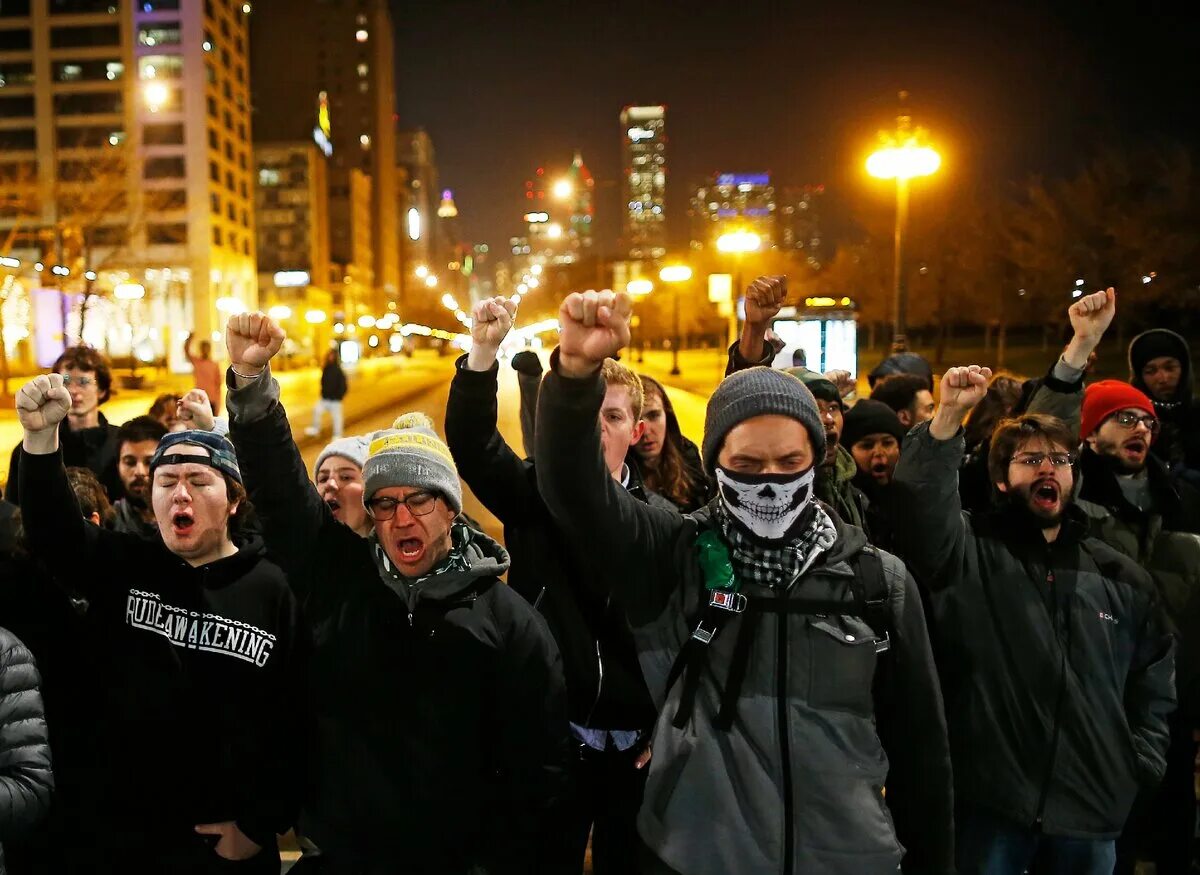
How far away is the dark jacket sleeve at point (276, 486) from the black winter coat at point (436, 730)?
0.29 m

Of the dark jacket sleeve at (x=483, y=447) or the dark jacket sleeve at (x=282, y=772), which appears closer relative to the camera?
the dark jacket sleeve at (x=282, y=772)

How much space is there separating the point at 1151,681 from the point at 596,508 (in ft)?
7.56

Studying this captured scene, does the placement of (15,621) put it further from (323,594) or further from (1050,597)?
(1050,597)

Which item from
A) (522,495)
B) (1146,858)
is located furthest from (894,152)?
(522,495)

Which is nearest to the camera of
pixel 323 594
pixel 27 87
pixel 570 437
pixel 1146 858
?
pixel 570 437

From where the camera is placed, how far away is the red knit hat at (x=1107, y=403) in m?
4.30

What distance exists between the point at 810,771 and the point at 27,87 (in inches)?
3880

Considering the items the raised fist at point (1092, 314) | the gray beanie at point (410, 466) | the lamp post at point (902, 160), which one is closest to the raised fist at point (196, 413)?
the gray beanie at point (410, 466)

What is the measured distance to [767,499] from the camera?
2395mm

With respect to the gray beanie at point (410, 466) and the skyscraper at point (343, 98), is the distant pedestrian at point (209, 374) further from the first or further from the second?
the skyscraper at point (343, 98)

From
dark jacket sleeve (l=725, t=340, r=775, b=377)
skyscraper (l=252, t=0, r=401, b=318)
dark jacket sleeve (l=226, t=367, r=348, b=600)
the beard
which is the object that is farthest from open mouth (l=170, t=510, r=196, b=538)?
skyscraper (l=252, t=0, r=401, b=318)

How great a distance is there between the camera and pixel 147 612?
10.1ft

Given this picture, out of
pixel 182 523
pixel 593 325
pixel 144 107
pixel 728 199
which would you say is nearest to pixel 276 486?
pixel 182 523

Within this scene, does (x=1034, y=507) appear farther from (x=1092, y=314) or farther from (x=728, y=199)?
(x=728, y=199)
